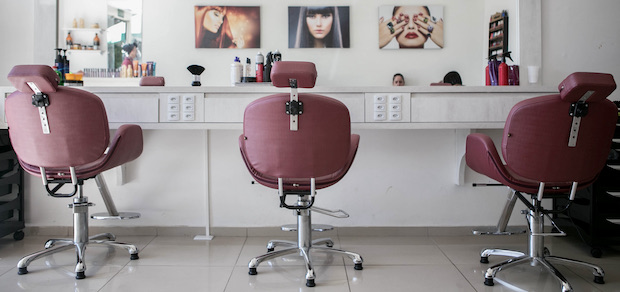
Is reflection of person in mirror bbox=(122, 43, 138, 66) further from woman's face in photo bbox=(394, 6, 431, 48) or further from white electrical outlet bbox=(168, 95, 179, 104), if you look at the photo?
woman's face in photo bbox=(394, 6, 431, 48)

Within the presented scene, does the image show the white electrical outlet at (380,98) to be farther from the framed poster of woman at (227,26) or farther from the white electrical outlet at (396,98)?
the framed poster of woman at (227,26)

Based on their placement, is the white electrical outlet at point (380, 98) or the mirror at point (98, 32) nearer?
the white electrical outlet at point (380, 98)

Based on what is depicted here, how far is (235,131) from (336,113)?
130cm

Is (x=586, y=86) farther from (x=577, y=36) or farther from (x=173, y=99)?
(x=173, y=99)

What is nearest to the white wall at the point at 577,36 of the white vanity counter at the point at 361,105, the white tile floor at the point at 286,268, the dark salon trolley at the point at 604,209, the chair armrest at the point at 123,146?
the white vanity counter at the point at 361,105

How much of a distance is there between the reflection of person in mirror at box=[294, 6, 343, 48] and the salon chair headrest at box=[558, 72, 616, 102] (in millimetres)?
1763

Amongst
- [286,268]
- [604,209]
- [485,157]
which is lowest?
[286,268]

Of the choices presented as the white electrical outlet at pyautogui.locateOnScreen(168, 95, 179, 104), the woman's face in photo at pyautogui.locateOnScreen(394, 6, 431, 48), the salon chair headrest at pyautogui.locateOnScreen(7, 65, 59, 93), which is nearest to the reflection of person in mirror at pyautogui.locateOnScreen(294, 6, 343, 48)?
the woman's face in photo at pyautogui.locateOnScreen(394, 6, 431, 48)

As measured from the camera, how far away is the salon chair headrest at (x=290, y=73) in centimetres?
220

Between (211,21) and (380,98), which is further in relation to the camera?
(211,21)

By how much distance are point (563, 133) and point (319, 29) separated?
6.24 feet

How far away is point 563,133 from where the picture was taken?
7.12 feet

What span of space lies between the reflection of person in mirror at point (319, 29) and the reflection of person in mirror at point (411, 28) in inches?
12.7

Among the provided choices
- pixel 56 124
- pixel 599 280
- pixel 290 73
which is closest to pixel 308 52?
pixel 290 73
